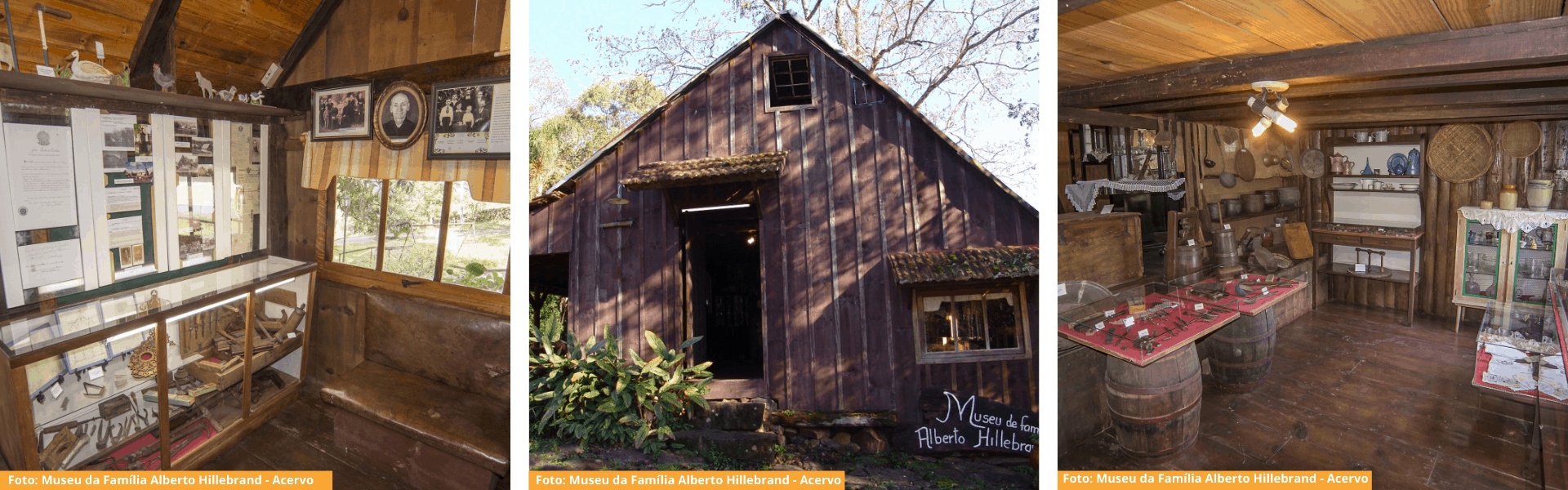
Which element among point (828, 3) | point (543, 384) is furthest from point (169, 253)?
point (828, 3)

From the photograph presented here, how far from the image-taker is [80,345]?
1649 mm

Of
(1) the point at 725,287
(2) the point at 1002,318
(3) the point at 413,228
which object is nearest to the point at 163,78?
(3) the point at 413,228

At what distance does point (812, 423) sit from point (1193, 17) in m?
1.90

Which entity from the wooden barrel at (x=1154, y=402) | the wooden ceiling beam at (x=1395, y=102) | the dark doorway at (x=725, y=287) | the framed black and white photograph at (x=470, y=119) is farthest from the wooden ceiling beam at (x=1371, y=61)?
the framed black and white photograph at (x=470, y=119)

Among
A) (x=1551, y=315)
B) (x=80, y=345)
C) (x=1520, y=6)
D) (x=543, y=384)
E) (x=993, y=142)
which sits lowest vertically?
(x=1551, y=315)

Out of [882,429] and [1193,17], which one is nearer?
[882,429]

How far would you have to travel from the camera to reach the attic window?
197cm

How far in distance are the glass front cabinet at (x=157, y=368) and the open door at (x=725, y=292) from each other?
1.12m

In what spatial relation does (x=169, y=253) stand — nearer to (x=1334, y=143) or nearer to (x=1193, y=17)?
(x=1193, y=17)

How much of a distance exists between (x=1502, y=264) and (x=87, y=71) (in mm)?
8618

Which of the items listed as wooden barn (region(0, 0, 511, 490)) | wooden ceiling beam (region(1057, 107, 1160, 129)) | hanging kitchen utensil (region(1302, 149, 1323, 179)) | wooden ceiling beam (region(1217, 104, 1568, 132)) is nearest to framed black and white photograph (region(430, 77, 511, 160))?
wooden barn (region(0, 0, 511, 490))

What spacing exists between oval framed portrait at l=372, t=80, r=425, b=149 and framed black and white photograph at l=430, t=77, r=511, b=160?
0.12 feet
